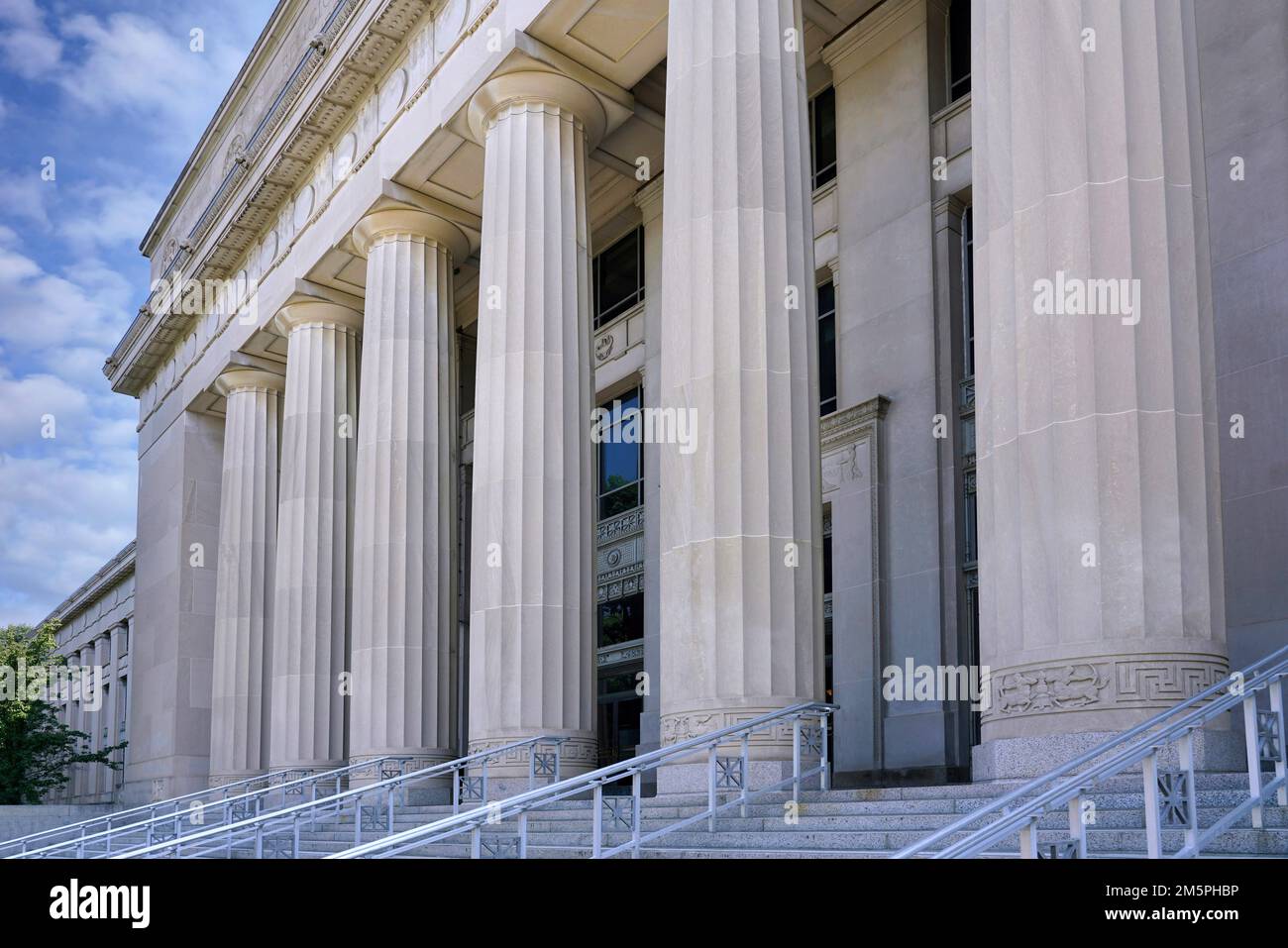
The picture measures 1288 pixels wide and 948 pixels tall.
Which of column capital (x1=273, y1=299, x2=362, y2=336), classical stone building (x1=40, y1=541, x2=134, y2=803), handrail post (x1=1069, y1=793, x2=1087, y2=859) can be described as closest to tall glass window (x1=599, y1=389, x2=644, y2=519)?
column capital (x1=273, y1=299, x2=362, y2=336)

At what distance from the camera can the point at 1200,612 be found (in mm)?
10430

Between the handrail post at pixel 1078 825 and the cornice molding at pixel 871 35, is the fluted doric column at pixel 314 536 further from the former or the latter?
the handrail post at pixel 1078 825

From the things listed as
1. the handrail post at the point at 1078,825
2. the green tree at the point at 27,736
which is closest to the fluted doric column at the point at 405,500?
the handrail post at the point at 1078,825

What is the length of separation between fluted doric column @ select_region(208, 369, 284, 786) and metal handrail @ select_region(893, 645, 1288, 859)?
2535 centimetres

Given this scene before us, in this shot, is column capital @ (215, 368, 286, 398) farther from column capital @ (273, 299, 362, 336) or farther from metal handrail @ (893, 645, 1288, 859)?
metal handrail @ (893, 645, 1288, 859)

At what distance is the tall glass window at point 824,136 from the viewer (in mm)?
24016

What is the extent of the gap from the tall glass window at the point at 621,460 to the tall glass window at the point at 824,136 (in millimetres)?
6889

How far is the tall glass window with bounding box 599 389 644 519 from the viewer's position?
28797 mm

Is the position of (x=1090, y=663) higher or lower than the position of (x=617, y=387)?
lower

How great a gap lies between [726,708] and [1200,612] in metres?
5.43

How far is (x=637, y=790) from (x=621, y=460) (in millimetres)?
18153

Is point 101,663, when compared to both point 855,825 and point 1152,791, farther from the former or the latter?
point 1152,791

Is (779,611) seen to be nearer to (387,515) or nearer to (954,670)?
(954,670)
